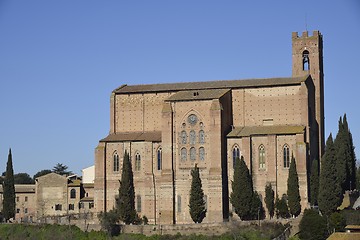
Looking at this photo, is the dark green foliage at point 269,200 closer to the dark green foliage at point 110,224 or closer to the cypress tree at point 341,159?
the cypress tree at point 341,159

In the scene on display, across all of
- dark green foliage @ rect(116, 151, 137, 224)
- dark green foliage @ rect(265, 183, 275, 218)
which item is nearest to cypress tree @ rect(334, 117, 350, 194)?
dark green foliage @ rect(265, 183, 275, 218)

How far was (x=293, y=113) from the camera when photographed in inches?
2507

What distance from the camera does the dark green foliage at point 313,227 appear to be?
52.6 meters

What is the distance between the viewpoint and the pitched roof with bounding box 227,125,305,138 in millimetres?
61959

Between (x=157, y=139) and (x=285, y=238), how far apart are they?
48.8ft

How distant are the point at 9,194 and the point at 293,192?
2394cm

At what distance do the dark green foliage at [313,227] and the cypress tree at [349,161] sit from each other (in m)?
13.2

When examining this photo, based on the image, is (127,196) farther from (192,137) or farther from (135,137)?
(192,137)

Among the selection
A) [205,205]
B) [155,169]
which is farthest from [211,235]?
[155,169]

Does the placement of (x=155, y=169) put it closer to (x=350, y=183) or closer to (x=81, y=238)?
(x=81, y=238)

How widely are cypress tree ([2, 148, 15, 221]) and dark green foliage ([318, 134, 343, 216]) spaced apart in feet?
85.5

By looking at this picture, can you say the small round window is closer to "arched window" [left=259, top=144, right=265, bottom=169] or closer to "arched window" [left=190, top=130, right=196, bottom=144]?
"arched window" [left=190, top=130, right=196, bottom=144]

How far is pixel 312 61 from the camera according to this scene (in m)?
69.8

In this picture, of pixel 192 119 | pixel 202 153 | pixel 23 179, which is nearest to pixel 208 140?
pixel 202 153
